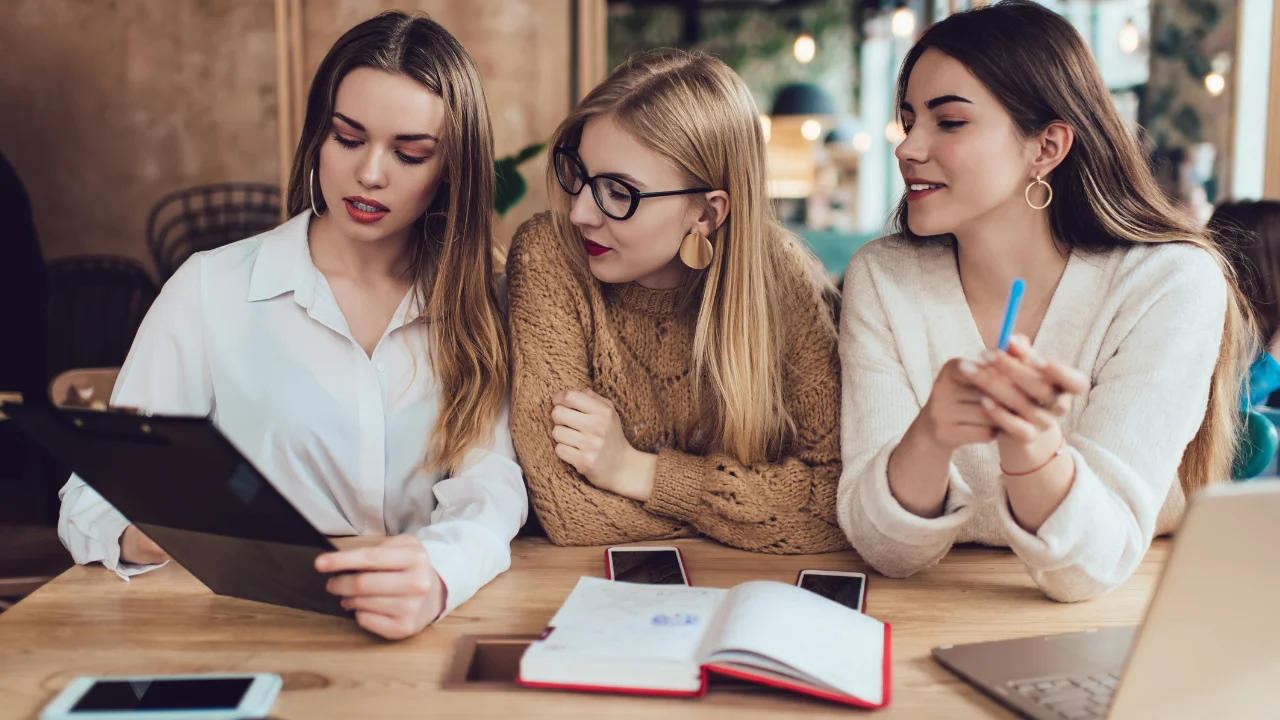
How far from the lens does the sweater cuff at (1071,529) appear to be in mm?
1115

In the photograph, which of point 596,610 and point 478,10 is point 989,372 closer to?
point 596,610

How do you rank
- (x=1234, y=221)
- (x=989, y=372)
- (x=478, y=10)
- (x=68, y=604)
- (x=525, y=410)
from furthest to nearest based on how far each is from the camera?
(x=478, y=10) → (x=1234, y=221) → (x=525, y=410) → (x=68, y=604) → (x=989, y=372)

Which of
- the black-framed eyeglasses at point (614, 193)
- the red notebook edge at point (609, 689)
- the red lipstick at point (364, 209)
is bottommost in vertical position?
the red notebook edge at point (609, 689)

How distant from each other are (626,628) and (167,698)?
422 millimetres

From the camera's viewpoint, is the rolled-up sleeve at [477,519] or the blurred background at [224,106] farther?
the blurred background at [224,106]

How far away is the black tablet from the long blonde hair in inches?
26.6

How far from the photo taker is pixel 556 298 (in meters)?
1.52

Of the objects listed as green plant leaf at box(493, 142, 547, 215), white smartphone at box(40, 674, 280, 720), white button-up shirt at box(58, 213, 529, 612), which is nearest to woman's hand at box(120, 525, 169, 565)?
white button-up shirt at box(58, 213, 529, 612)

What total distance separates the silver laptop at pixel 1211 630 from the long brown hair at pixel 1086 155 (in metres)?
0.67

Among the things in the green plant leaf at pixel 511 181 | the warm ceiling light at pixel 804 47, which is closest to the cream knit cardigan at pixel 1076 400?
the green plant leaf at pixel 511 181

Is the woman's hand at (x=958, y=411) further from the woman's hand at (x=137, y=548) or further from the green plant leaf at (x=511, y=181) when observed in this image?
the green plant leaf at (x=511, y=181)

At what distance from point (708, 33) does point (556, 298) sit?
7676 mm

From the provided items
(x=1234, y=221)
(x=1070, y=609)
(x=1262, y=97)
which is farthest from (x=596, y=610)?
(x=1262, y=97)

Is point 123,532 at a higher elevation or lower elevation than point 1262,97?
lower
